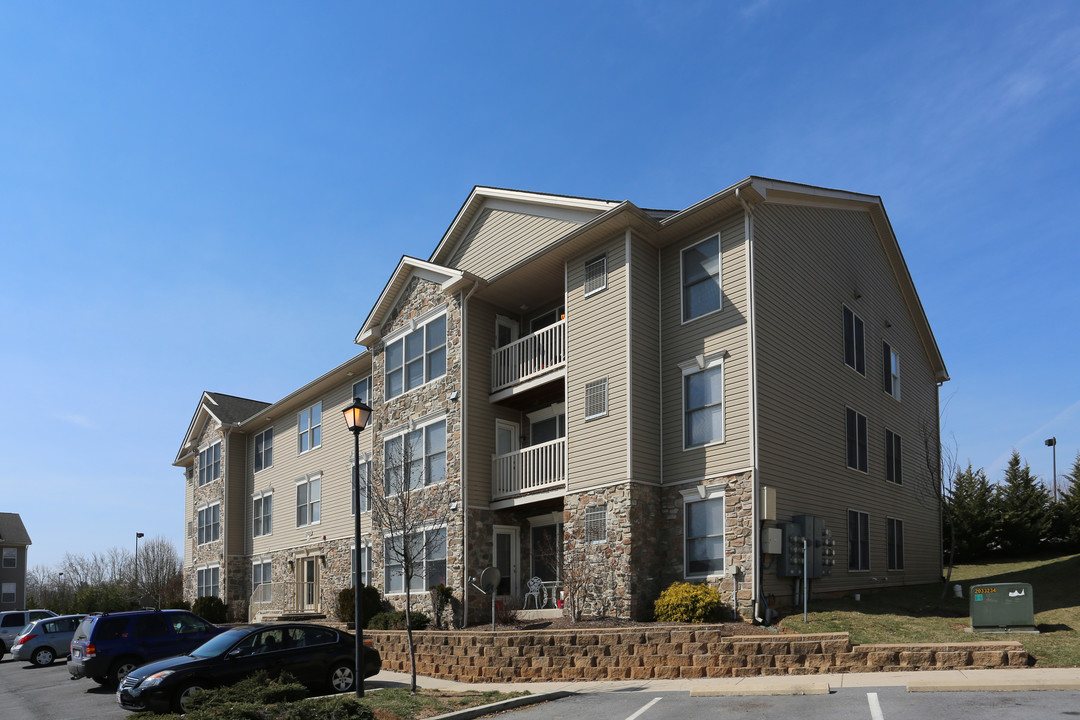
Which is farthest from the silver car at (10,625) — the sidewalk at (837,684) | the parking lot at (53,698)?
the sidewalk at (837,684)

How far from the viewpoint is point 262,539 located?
3747 centimetres

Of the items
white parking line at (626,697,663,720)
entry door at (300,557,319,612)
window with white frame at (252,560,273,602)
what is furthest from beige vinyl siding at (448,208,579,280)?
window with white frame at (252,560,273,602)

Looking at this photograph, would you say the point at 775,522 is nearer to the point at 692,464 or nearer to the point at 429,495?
the point at 692,464

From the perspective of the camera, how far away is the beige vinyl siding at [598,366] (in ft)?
65.5

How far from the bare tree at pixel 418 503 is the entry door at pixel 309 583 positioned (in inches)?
304

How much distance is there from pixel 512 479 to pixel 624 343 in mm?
5394

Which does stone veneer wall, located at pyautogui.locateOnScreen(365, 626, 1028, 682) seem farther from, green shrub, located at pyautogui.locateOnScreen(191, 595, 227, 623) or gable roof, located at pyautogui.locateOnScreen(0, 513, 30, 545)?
gable roof, located at pyautogui.locateOnScreen(0, 513, 30, 545)

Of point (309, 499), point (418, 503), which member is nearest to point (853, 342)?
point (418, 503)

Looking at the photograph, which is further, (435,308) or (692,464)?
(435,308)

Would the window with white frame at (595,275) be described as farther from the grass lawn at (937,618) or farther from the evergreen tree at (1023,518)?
the evergreen tree at (1023,518)

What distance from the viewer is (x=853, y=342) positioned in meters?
24.2

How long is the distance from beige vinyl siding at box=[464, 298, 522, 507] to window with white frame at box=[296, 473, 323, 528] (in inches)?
451

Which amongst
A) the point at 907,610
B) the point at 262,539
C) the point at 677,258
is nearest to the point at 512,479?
the point at 677,258

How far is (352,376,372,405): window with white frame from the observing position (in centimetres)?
3088
